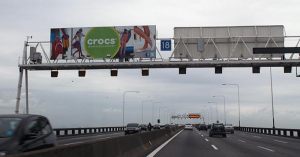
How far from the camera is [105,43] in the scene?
88.0 feet

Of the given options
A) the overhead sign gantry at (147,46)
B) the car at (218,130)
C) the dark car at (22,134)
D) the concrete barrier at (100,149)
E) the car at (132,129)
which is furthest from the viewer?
the car at (132,129)

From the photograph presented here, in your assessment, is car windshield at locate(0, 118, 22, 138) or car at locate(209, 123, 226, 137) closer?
car windshield at locate(0, 118, 22, 138)

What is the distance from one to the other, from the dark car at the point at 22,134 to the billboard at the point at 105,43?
17892mm

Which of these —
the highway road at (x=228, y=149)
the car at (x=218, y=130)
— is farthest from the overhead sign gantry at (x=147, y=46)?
the car at (x=218, y=130)

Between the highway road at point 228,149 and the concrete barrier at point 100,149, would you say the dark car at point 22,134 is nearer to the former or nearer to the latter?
the concrete barrier at point 100,149

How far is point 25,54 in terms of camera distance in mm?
27922

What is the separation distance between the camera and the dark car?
698 cm

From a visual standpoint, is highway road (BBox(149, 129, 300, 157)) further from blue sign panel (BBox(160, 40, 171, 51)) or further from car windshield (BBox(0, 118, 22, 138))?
car windshield (BBox(0, 118, 22, 138))

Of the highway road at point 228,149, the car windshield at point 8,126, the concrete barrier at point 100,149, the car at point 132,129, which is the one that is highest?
the car windshield at point 8,126

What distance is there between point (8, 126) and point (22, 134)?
486 mm

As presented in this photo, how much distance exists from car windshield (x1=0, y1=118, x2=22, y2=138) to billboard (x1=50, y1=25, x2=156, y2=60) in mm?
18745

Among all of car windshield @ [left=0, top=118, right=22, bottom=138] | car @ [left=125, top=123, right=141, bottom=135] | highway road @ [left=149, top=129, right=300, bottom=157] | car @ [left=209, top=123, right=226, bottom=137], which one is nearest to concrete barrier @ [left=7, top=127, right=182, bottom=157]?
car windshield @ [left=0, top=118, right=22, bottom=138]

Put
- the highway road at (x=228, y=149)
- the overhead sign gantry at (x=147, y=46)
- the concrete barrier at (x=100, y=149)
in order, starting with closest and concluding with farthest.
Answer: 1. the concrete barrier at (x=100, y=149)
2. the highway road at (x=228, y=149)
3. the overhead sign gantry at (x=147, y=46)

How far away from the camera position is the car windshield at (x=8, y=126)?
7.32 m
